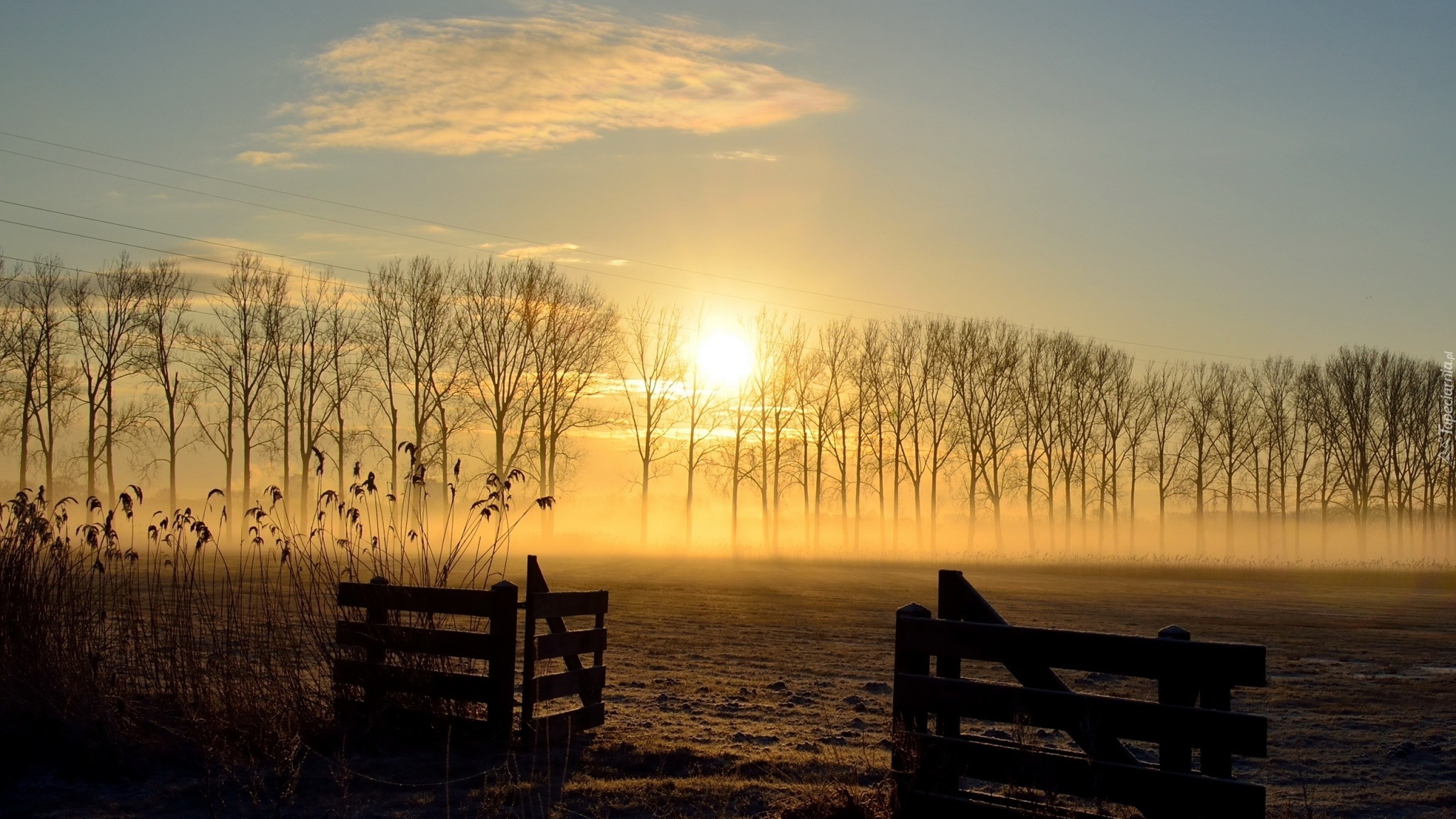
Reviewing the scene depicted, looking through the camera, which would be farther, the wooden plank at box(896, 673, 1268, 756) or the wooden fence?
the wooden fence

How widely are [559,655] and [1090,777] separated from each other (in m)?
5.73

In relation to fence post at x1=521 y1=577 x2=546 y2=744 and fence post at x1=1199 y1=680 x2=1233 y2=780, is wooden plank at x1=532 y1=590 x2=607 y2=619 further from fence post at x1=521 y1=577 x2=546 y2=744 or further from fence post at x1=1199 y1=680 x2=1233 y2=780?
fence post at x1=1199 y1=680 x2=1233 y2=780

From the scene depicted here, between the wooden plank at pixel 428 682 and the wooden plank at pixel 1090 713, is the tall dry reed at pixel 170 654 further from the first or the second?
the wooden plank at pixel 1090 713

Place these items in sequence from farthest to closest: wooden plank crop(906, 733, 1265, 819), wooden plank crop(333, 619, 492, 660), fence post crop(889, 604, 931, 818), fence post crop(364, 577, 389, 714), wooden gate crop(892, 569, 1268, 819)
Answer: fence post crop(364, 577, 389, 714) < wooden plank crop(333, 619, 492, 660) < fence post crop(889, 604, 931, 818) < wooden gate crop(892, 569, 1268, 819) < wooden plank crop(906, 733, 1265, 819)

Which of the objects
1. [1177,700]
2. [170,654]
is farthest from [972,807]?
[170,654]

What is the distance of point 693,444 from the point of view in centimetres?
7694

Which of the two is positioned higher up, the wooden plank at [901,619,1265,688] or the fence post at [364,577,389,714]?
the wooden plank at [901,619,1265,688]

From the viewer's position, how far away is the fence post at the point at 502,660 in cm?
998

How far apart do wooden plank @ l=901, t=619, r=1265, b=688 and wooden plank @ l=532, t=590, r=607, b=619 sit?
4102mm

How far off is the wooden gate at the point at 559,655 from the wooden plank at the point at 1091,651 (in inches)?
157

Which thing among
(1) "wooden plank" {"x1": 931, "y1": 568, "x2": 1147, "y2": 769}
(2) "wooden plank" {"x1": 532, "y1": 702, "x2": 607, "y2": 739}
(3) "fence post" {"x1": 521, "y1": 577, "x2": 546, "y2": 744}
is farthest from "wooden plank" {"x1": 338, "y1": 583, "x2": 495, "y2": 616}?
(1) "wooden plank" {"x1": 931, "y1": 568, "x2": 1147, "y2": 769}

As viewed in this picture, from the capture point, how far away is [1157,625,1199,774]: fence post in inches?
236

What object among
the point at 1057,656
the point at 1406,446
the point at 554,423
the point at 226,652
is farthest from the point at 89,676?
the point at 1406,446

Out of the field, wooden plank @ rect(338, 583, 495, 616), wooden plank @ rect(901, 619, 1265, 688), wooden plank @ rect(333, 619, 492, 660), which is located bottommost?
the field
